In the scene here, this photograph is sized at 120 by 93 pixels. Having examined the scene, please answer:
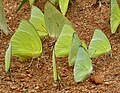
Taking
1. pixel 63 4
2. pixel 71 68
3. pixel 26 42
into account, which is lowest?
pixel 71 68

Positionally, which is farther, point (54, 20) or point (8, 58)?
point (54, 20)

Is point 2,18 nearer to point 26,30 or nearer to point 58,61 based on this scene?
point 26,30

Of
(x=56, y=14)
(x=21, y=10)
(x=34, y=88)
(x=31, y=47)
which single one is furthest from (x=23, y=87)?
(x=21, y=10)

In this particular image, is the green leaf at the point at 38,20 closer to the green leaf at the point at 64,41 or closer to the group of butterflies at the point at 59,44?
the group of butterflies at the point at 59,44

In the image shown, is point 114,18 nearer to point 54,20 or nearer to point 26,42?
point 54,20

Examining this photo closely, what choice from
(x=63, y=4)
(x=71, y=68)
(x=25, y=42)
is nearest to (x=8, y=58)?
(x=25, y=42)

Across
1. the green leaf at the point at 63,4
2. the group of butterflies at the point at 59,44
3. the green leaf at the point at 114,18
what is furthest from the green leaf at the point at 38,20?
the green leaf at the point at 114,18
